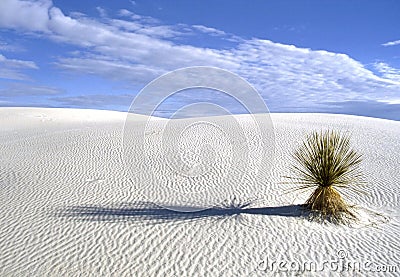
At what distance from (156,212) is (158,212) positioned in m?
0.05

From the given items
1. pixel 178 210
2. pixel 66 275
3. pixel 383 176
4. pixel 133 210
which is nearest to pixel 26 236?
pixel 66 275

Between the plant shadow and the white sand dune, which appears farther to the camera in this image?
the plant shadow

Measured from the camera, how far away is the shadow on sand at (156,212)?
8539mm

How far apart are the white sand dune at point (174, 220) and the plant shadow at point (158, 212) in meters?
0.03

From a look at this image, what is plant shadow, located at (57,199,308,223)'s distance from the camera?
8.54 metres

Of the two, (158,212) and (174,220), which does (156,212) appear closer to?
(158,212)

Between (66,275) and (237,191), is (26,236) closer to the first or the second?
(66,275)

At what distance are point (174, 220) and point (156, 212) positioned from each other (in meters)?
0.76

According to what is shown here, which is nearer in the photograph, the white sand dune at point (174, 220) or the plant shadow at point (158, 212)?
the white sand dune at point (174, 220)

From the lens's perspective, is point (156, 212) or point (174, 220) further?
point (156, 212)

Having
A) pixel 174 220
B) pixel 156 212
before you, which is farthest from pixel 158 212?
pixel 174 220

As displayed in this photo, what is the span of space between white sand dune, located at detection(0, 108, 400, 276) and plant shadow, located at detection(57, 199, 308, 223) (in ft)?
0.09

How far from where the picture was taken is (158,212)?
29.2ft

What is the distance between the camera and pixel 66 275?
632 centimetres
